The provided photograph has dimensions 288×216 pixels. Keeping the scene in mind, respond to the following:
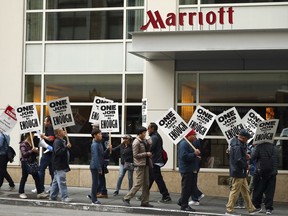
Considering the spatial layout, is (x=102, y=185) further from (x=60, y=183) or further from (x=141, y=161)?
(x=141, y=161)

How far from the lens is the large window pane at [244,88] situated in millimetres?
A: 17766

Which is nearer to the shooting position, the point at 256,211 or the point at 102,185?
the point at 256,211

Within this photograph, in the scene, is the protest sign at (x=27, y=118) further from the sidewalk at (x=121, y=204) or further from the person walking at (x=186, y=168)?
the person walking at (x=186, y=168)

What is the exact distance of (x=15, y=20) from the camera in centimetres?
1967

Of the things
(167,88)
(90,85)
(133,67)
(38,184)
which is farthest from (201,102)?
(38,184)

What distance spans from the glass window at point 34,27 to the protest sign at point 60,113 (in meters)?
4.53

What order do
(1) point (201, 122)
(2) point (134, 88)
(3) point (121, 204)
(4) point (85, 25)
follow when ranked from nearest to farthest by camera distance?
(3) point (121, 204)
(1) point (201, 122)
(2) point (134, 88)
(4) point (85, 25)

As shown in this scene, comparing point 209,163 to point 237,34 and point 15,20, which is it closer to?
point 237,34

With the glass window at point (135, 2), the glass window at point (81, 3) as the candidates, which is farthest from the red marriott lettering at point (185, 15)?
the glass window at point (81, 3)

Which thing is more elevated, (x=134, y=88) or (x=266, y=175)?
(x=134, y=88)

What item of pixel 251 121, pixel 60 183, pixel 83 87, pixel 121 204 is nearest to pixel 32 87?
pixel 83 87

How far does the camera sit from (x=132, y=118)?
61.7 ft

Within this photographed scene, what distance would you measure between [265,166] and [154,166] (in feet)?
9.44

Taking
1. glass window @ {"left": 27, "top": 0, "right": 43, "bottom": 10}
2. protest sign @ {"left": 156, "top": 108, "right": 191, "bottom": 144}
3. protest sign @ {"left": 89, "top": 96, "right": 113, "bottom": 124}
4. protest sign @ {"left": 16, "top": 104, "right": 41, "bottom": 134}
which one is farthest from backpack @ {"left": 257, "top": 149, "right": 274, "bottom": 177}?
glass window @ {"left": 27, "top": 0, "right": 43, "bottom": 10}
